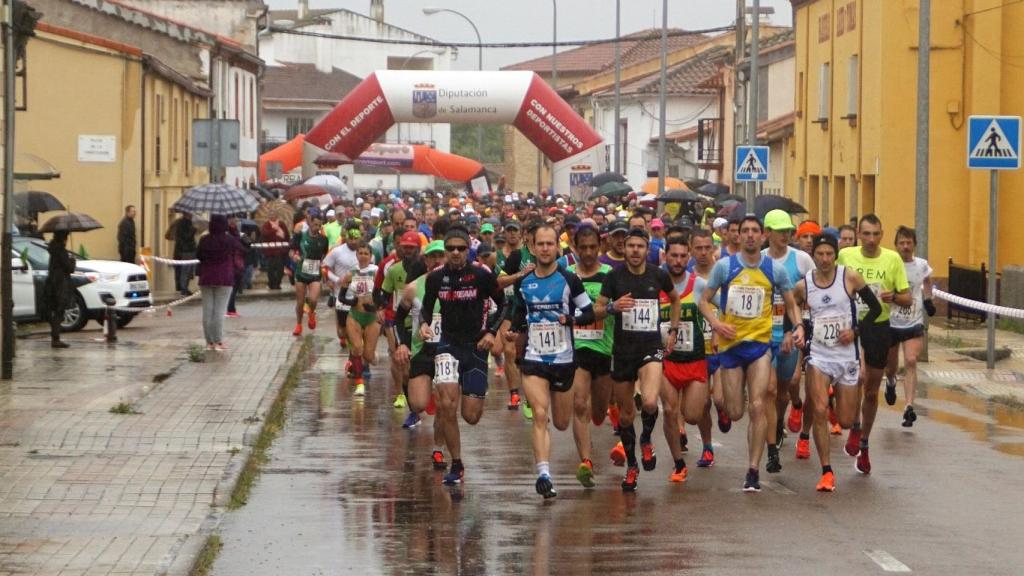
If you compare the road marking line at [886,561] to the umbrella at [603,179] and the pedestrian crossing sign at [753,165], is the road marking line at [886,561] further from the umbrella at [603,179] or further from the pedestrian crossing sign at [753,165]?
the umbrella at [603,179]

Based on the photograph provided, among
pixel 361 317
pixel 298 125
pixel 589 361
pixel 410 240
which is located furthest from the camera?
pixel 298 125

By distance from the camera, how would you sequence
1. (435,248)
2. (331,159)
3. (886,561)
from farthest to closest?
(331,159)
(435,248)
(886,561)

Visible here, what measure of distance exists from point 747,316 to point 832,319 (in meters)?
0.68

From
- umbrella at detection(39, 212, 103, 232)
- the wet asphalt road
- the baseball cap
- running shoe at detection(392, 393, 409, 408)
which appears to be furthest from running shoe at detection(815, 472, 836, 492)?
umbrella at detection(39, 212, 103, 232)

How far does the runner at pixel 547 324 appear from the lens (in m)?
12.2

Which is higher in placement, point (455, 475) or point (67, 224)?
point (67, 224)

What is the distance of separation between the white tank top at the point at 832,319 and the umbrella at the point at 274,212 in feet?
105

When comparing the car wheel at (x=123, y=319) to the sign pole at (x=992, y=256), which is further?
the car wheel at (x=123, y=319)

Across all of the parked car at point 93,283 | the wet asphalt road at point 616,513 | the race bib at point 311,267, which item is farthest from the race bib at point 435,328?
the parked car at point 93,283

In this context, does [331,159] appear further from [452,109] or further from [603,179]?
[603,179]

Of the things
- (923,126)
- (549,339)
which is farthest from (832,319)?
(923,126)

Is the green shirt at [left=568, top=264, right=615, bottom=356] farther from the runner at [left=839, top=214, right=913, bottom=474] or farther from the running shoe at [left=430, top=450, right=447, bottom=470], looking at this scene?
the runner at [left=839, top=214, right=913, bottom=474]

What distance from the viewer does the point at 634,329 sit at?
40.8 ft

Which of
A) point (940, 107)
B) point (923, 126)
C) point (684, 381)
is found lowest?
point (684, 381)
